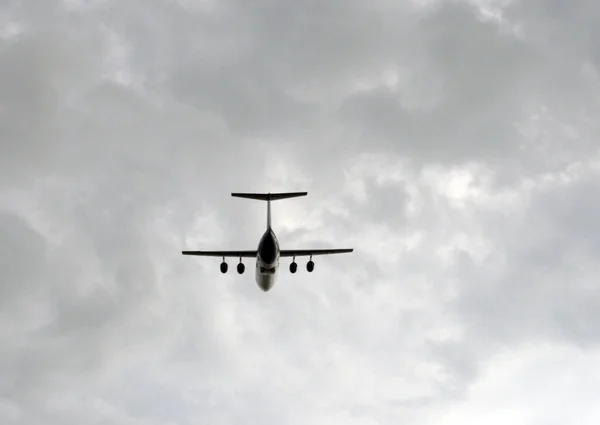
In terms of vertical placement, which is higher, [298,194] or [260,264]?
[298,194]

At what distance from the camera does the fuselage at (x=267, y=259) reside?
7056cm

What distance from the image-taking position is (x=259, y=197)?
250 ft

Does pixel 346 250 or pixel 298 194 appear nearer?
pixel 298 194

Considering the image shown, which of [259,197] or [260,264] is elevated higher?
[259,197]

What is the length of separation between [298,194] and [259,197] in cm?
415

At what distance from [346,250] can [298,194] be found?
14406 mm

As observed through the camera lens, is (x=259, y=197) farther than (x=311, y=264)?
No

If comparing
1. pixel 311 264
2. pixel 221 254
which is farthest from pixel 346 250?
pixel 221 254

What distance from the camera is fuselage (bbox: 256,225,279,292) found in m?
70.6

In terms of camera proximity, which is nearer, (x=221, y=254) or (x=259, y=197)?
(x=259, y=197)

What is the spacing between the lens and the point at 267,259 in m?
72.2

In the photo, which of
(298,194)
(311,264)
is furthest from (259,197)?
(311,264)

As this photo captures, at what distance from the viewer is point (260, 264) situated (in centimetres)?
7462

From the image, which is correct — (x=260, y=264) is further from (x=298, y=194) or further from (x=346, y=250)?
(x=346, y=250)
